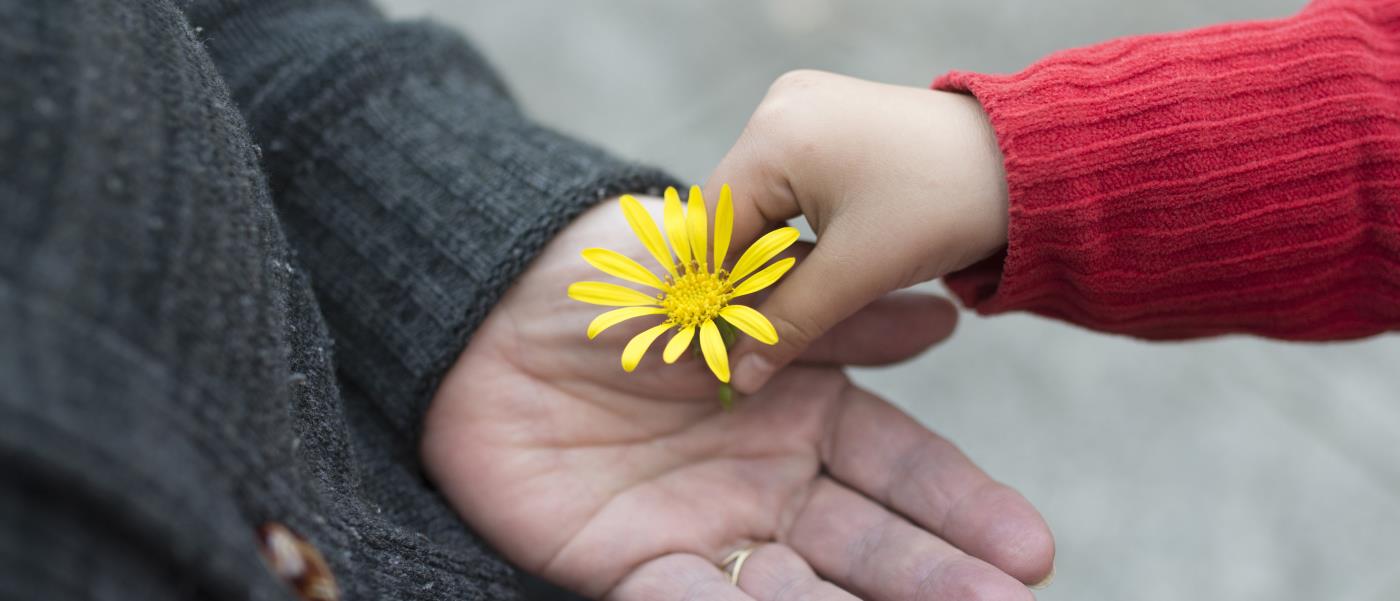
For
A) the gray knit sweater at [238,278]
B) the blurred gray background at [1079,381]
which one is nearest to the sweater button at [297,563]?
the gray knit sweater at [238,278]

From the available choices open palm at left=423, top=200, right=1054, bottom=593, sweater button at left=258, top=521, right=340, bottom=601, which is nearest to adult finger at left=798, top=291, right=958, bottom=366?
open palm at left=423, top=200, right=1054, bottom=593

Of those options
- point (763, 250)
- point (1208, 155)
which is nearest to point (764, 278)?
point (763, 250)

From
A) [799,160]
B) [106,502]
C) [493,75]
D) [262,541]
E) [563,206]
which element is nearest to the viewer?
[106,502]

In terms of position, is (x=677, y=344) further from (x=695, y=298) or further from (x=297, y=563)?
(x=297, y=563)

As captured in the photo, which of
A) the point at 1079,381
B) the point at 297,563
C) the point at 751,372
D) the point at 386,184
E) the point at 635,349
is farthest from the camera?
the point at 1079,381

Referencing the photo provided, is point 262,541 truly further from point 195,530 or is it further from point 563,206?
point 563,206

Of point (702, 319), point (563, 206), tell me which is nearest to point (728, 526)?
point (702, 319)

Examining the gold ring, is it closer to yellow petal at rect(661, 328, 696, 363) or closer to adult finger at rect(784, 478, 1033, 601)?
adult finger at rect(784, 478, 1033, 601)
